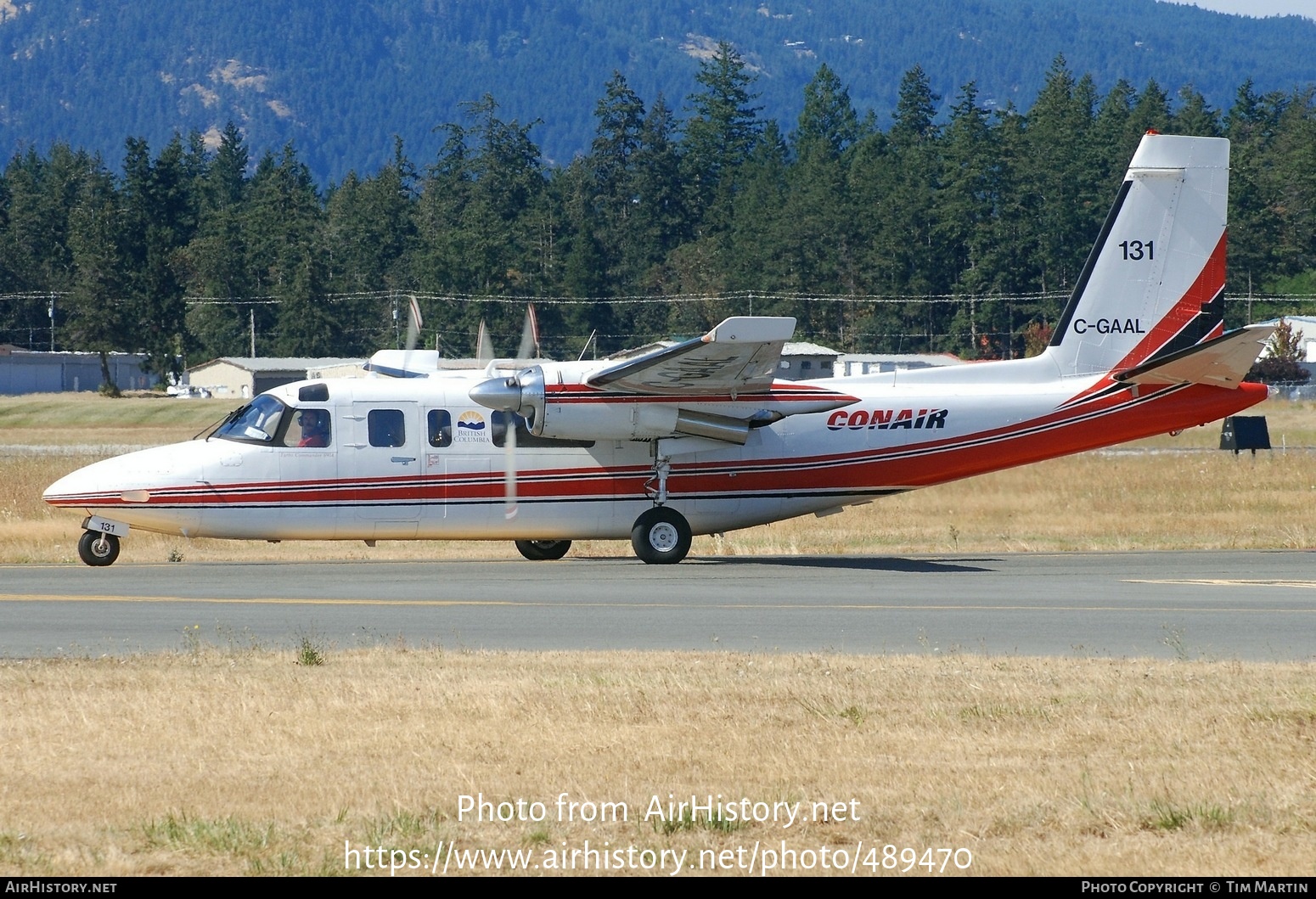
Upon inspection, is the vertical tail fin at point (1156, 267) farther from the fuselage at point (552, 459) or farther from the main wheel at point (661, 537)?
the main wheel at point (661, 537)

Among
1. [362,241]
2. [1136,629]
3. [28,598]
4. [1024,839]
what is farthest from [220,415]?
[1024,839]

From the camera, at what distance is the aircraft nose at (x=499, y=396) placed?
66.6 ft

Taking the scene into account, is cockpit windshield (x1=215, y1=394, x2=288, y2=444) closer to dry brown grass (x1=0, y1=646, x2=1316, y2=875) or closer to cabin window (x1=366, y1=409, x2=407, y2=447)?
cabin window (x1=366, y1=409, x2=407, y2=447)

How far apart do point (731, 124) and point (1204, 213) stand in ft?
386

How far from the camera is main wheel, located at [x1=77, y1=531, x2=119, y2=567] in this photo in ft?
66.9

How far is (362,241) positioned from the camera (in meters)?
114

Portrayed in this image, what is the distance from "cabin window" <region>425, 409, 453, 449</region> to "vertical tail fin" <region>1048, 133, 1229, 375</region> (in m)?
9.03

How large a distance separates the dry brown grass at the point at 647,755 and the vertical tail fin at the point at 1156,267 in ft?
36.0

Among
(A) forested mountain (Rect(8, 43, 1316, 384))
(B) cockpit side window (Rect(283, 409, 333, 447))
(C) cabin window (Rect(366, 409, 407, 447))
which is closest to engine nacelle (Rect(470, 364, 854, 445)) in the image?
(C) cabin window (Rect(366, 409, 407, 447))

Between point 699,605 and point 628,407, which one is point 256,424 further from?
point 699,605

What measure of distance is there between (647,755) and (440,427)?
12.5 m

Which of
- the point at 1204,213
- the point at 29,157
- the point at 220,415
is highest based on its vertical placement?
the point at 29,157

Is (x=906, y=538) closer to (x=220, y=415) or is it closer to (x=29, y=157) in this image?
(x=220, y=415)

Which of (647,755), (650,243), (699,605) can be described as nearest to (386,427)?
(699,605)
